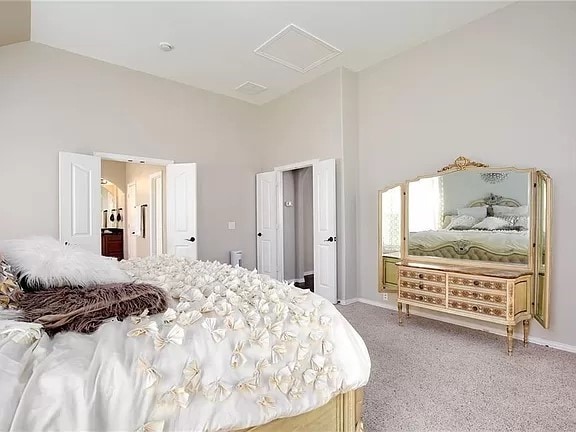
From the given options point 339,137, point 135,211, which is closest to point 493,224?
point 339,137

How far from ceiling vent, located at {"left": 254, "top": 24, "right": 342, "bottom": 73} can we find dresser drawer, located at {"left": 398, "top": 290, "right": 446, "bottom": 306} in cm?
300

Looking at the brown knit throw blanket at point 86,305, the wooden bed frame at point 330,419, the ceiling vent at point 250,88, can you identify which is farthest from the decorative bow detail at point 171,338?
the ceiling vent at point 250,88

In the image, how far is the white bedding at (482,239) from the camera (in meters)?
3.01

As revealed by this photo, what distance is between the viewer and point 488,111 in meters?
3.32

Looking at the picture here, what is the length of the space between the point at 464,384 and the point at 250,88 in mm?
4629

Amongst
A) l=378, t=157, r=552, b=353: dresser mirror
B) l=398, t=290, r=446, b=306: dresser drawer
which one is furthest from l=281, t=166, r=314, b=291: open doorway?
l=398, t=290, r=446, b=306: dresser drawer

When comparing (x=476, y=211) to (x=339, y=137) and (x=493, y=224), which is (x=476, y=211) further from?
(x=339, y=137)

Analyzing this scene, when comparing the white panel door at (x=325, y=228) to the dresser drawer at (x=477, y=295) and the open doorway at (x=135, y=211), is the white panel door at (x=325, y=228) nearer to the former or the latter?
the dresser drawer at (x=477, y=295)

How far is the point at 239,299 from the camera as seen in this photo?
1.35m

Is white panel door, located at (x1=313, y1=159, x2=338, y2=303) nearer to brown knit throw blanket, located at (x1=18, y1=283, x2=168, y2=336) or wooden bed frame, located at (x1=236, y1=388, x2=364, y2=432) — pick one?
wooden bed frame, located at (x1=236, y1=388, x2=364, y2=432)

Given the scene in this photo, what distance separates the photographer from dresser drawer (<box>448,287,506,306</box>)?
2756 millimetres

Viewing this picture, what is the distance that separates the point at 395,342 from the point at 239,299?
2206mm

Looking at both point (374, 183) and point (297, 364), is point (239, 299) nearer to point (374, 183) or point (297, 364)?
point (297, 364)

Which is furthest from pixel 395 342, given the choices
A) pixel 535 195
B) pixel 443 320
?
pixel 535 195
